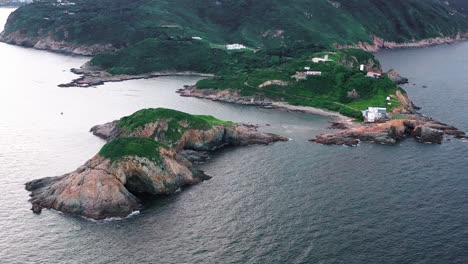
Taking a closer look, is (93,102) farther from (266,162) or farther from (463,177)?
(463,177)

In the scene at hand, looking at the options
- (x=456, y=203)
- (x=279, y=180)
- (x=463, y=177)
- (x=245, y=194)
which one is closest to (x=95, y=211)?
(x=245, y=194)

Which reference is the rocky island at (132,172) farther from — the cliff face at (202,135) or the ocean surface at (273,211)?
the ocean surface at (273,211)

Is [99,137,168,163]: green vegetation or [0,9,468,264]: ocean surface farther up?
[99,137,168,163]: green vegetation

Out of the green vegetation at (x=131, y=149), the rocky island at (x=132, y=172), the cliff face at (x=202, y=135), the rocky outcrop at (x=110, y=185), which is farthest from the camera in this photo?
the cliff face at (x=202, y=135)

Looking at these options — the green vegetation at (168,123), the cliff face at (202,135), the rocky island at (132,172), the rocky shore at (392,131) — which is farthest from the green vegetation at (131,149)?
the rocky shore at (392,131)

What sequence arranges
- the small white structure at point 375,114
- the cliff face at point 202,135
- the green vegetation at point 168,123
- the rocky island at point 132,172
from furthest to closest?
the small white structure at point 375,114, the cliff face at point 202,135, the green vegetation at point 168,123, the rocky island at point 132,172

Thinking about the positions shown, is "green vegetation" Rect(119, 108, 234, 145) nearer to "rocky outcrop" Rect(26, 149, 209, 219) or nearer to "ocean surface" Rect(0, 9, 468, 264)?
"ocean surface" Rect(0, 9, 468, 264)

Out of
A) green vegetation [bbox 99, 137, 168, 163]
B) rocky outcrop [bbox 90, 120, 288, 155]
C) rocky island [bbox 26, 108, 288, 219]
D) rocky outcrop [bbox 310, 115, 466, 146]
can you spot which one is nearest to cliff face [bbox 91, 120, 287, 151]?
rocky outcrop [bbox 90, 120, 288, 155]
